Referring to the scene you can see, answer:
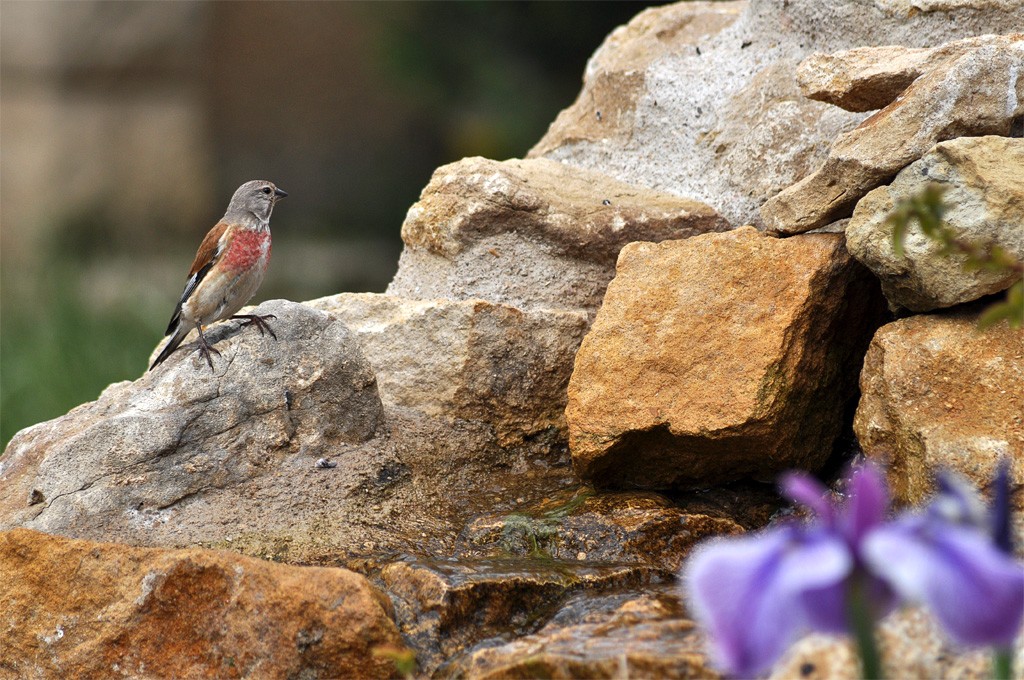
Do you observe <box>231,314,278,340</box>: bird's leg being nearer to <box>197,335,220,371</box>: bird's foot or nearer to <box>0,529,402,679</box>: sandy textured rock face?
<box>197,335,220,371</box>: bird's foot

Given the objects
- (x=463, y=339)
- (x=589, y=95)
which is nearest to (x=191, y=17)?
(x=589, y=95)

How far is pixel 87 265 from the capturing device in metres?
8.38

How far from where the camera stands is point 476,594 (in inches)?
85.3

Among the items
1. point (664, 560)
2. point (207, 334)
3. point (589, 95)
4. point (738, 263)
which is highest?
point (589, 95)

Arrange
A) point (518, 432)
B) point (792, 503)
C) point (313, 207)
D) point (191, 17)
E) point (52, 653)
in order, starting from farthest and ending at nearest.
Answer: point (313, 207)
point (191, 17)
point (518, 432)
point (792, 503)
point (52, 653)

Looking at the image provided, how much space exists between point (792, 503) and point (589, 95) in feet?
5.75

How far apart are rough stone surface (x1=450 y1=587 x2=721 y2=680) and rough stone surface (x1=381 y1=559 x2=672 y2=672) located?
0.19 ft

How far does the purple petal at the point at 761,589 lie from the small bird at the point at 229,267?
2300mm

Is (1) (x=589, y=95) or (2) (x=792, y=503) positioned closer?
(2) (x=792, y=503)

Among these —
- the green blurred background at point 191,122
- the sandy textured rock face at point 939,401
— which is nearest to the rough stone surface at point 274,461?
the sandy textured rock face at point 939,401

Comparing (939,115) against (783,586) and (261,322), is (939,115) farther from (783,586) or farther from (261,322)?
(783,586)

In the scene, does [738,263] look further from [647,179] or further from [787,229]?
[647,179]

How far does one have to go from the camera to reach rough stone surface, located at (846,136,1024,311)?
88.2 inches

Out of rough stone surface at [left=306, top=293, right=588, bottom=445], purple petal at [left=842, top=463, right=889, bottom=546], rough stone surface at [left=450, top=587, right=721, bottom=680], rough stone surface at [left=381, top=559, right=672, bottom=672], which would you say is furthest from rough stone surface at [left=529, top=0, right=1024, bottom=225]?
purple petal at [left=842, top=463, right=889, bottom=546]
